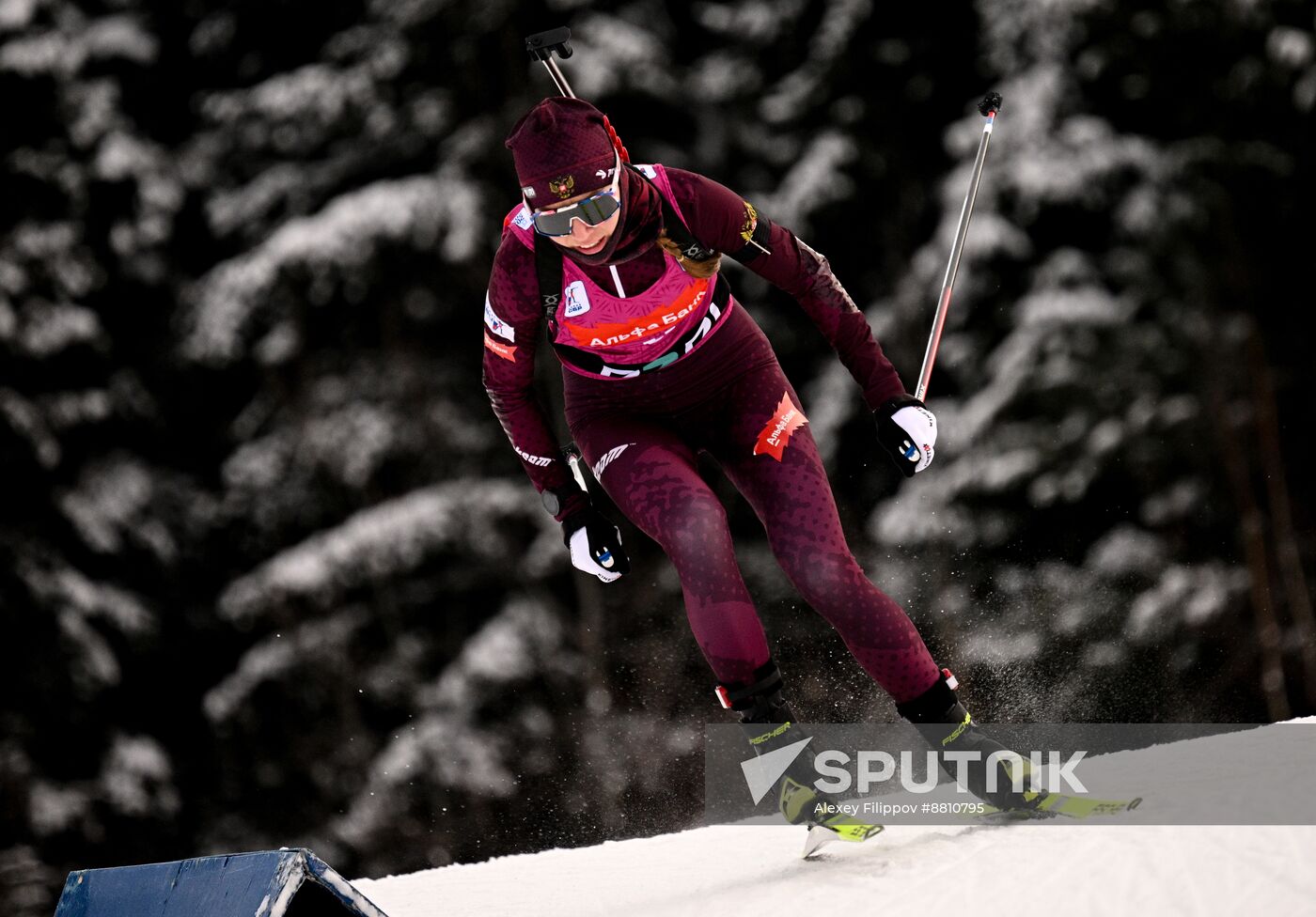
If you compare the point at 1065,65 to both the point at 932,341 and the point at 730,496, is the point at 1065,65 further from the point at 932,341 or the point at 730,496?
the point at 932,341

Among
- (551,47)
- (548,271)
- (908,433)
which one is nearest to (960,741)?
(908,433)

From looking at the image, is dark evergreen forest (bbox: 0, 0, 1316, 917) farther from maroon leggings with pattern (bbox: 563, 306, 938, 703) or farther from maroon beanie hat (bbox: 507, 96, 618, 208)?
maroon beanie hat (bbox: 507, 96, 618, 208)

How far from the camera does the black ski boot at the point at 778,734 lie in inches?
117

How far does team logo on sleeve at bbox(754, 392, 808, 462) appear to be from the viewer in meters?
3.12

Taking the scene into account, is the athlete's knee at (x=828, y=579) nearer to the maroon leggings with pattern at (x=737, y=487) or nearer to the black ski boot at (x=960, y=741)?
the maroon leggings with pattern at (x=737, y=487)

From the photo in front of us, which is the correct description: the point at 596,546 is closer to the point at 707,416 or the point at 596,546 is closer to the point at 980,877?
the point at 707,416

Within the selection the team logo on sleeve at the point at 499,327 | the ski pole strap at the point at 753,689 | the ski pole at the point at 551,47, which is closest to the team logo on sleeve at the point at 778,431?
the ski pole strap at the point at 753,689

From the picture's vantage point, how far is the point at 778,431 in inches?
124

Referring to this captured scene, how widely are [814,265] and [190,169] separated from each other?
7.66m

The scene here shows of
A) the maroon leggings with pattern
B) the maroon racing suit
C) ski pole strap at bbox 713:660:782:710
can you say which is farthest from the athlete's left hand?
ski pole strap at bbox 713:660:782:710

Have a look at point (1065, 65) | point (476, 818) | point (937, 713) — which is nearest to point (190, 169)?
point (476, 818)

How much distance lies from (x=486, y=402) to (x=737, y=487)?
684 centimetres

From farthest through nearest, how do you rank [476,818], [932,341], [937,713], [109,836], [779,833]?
[476,818], [109,836], [779,833], [932,341], [937,713]

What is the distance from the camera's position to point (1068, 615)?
934 cm
